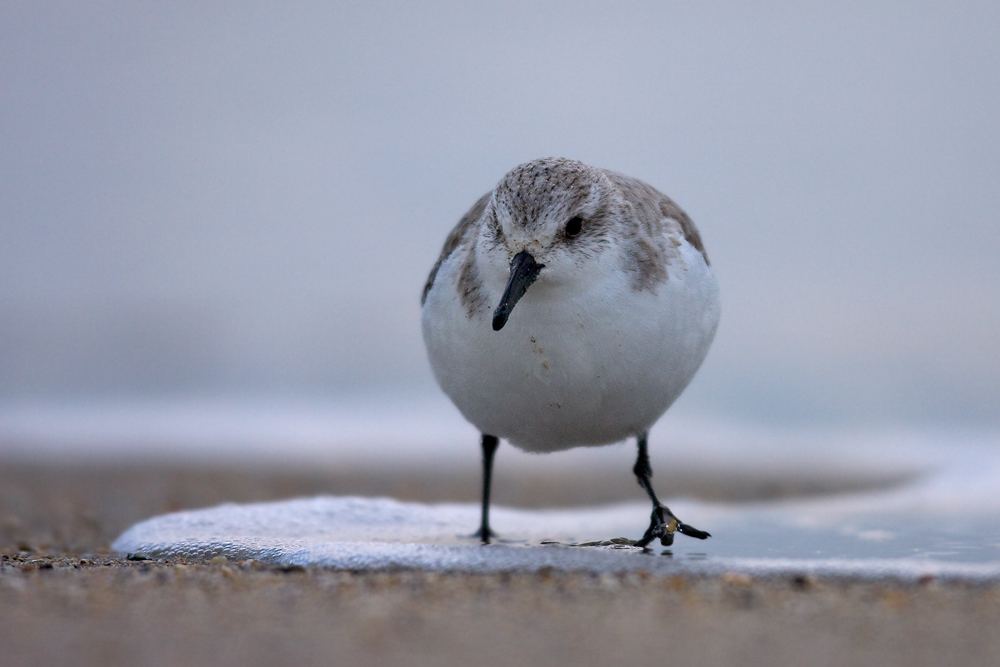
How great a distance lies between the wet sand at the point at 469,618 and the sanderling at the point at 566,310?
0.82m

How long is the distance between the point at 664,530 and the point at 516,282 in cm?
150

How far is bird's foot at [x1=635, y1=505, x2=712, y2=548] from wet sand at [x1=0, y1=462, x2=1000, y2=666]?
1063 millimetres

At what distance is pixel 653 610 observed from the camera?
2986mm

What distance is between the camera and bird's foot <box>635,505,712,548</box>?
15.2ft

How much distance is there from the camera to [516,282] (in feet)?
12.5

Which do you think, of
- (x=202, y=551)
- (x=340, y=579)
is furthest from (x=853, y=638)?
(x=202, y=551)

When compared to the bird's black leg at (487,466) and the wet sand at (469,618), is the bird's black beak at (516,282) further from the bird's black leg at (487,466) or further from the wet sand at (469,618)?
the bird's black leg at (487,466)

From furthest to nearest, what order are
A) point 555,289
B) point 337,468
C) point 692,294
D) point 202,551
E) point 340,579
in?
point 337,468
point 202,551
point 692,294
point 555,289
point 340,579

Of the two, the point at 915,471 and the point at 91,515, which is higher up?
the point at 915,471

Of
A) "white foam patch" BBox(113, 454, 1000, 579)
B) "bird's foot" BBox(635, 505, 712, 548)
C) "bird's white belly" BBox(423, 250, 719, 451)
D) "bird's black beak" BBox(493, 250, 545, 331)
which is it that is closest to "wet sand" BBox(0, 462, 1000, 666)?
"white foam patch" BBox(113, 454, 1000, 579)

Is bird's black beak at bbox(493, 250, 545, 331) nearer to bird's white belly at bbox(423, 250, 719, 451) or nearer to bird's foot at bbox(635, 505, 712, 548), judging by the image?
bird's white belly at bbox(423, 250, 719, 451)

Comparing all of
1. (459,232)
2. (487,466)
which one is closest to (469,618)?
(459,232)

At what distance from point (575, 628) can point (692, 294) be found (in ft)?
6.19

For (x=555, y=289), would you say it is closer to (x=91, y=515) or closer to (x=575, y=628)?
(x=575, y=628)
